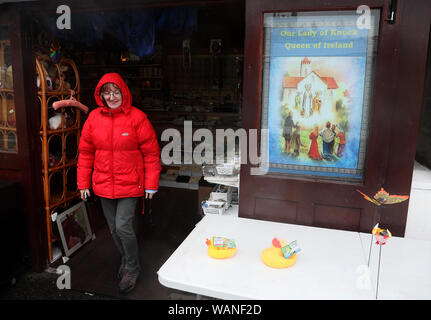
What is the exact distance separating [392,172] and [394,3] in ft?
3.35

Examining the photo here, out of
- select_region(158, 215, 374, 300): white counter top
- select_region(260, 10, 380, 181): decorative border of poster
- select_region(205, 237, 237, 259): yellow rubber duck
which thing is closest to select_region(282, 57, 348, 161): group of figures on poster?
select_region(260, 10, 380, 181): decorative border of poster

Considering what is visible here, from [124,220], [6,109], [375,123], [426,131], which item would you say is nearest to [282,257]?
[375,123]

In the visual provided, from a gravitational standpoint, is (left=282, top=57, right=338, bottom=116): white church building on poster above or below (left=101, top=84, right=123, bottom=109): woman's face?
above

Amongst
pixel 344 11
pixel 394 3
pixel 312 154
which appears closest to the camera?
pixel 394 3

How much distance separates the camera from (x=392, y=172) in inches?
86.1

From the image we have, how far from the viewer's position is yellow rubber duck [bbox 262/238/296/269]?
1.62 meters

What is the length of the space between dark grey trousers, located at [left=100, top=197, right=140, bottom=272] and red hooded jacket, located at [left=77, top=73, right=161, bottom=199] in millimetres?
91

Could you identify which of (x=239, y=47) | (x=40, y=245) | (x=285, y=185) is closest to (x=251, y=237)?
(x=285, y=185)

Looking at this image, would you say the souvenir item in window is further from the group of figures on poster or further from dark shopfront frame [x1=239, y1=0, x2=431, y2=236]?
the group of figures on poster

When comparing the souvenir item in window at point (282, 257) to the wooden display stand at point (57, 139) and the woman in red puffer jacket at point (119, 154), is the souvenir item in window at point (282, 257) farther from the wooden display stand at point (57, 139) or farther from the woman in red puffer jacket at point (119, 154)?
the wooden display stand at point (57, 139)

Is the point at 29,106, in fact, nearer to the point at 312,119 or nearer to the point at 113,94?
the point at 113,94

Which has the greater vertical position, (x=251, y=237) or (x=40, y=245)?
(x=251, y=237)

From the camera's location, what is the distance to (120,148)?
107 inches

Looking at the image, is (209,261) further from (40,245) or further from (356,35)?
(40,245)
